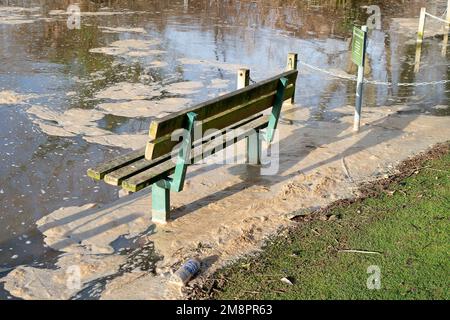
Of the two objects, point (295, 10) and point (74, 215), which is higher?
point (295, 10)

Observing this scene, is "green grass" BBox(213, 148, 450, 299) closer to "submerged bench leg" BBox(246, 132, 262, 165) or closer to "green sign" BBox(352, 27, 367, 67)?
"submerged bench leg" BBox(246, 132, 262, 165)

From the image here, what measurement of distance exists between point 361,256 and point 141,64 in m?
8.05

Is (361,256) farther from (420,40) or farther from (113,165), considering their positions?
(420,40)

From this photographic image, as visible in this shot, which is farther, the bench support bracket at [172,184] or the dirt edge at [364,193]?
the bench support bracket at [172,184]

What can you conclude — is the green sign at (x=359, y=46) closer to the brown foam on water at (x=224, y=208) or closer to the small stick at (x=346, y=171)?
the brown foam on water at (x=224, y=208)

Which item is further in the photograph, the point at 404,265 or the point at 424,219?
the point at 424,219

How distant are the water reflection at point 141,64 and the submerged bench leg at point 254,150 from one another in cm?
164

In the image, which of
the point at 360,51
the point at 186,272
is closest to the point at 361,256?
the point at 186,272

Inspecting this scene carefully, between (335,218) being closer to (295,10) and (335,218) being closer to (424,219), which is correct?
(424,219)

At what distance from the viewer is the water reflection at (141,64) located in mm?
6723

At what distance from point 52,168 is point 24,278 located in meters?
2.45

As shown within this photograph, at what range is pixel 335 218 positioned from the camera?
18.7 ft

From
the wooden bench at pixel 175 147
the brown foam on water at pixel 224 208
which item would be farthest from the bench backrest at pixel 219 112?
the brown foam on water at pixel 224 208
